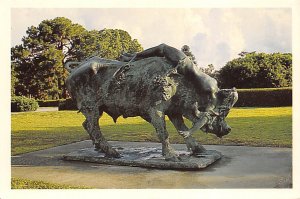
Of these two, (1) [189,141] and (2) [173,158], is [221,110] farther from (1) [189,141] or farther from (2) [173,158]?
(2) [173,158]

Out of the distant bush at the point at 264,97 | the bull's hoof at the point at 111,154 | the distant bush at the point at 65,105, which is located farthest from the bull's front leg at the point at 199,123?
the distant bush at the point at 65,105

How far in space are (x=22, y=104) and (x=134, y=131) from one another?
729 centimetres

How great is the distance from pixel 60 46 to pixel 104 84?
17.0 m

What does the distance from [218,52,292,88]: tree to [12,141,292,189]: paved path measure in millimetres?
15603

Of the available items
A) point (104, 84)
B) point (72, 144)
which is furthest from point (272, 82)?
point (104, 84)

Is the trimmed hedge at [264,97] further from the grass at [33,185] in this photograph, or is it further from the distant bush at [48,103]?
the grass at [33,185]

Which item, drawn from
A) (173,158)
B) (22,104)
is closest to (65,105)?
(22,104)

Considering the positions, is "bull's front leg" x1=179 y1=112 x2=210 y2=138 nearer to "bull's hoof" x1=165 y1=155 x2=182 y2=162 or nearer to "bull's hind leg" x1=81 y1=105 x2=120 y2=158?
"bull's hoof" x1=165 y1=155 x2=182 y2=162

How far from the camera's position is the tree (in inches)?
928

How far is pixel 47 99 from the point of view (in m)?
24.0

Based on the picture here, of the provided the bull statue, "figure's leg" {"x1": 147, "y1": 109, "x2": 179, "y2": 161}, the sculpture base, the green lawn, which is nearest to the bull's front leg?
the bull statue

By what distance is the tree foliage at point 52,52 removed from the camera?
65.3ft

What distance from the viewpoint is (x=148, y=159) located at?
7.80 meters

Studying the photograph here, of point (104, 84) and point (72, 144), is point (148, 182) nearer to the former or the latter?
point (104, 84)
